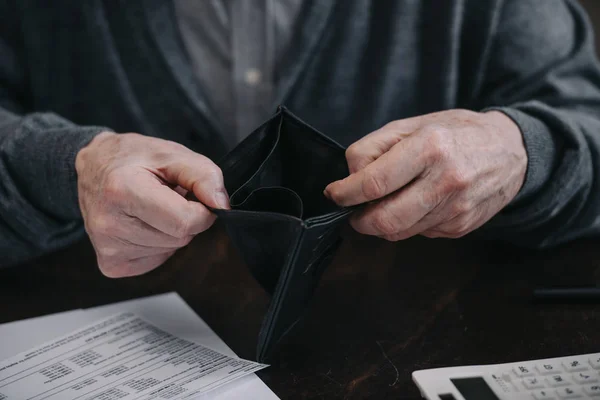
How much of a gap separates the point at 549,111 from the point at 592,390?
16.4 inches

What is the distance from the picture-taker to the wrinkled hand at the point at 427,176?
0.61 meters

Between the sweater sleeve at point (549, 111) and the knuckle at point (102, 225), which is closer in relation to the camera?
the knuckle at point (102, 225)

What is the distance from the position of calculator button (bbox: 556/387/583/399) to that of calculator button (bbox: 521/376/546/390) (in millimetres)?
15

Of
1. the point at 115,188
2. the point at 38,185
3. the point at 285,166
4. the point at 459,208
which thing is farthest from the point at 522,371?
the point at 38,185

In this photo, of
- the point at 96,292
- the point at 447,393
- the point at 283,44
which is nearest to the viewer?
the point at 447,393

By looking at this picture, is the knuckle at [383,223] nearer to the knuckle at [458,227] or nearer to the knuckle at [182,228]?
the knuckle at [458,227]

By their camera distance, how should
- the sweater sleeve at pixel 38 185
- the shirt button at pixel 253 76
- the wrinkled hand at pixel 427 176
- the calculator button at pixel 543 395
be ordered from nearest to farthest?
the calculator button at pixel 543 395, the wrinkled hand at pixel 427 176, the sweater sleeve at pixel 38 185, the shirt button at pixel 253 76

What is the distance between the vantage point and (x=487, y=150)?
0.68 m

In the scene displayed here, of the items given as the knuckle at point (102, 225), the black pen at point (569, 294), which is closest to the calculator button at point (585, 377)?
the black pen at point (569, 294)

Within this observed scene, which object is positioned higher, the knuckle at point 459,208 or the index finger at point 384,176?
the index finger at point 384,176

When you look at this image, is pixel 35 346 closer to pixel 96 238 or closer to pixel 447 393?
pixel 96 238

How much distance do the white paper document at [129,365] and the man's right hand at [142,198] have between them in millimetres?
75

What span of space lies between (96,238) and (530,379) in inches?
18.8

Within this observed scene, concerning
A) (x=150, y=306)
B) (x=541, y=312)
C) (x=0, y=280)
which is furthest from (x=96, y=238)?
(x=541, y=312)
